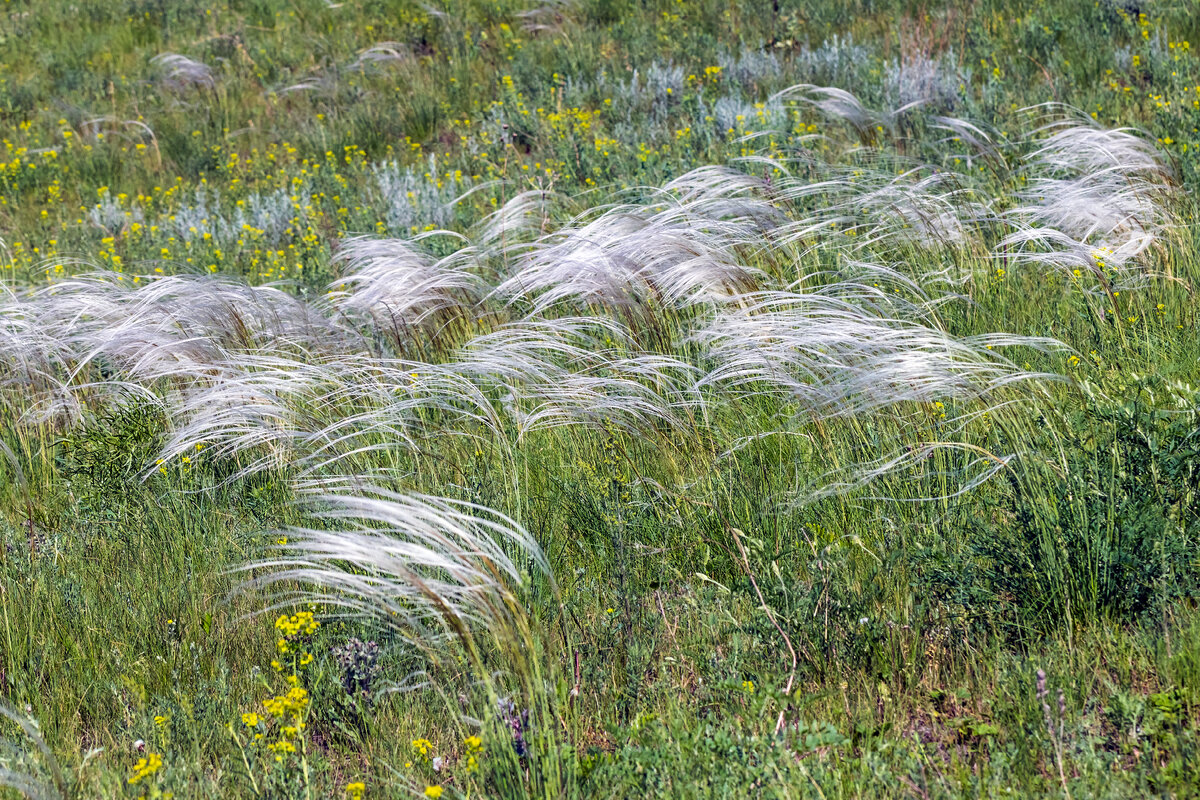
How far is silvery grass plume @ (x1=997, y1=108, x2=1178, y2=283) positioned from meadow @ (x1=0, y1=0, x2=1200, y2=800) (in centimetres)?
3

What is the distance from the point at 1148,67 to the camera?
20.0ft

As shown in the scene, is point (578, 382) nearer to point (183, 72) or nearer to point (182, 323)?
point (182, 323)

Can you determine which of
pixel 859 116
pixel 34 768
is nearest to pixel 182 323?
pixel 34 768

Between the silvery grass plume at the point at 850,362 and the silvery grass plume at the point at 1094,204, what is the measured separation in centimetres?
59

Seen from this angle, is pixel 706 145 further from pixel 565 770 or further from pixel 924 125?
pixel 565 770

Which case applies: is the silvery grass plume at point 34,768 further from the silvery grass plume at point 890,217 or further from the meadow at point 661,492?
the silvery grass plume at point 890,217

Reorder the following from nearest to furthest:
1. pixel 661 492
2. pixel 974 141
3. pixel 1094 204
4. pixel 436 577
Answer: pixel 436 577, pixel 661 492, pixel 1094 204, pixel 974 141

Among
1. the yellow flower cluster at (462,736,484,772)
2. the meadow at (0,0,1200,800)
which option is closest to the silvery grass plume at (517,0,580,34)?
the meadow at (0,0,1200,800)

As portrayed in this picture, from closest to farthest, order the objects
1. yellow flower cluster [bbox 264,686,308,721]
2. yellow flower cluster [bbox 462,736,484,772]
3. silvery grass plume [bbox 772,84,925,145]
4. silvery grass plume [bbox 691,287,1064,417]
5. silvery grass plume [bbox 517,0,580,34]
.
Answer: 1. yellow flower cluster [bbox 462,736,484,772]
2. yellow flower cluster [bbox 264,686,308,721]
3. silvery grass plume [bbox 691,287,1064,417]
4. silvery grass plume [bbox 772,84,925,145]
5. silvery grass plume [bbox 517,0,580,34]

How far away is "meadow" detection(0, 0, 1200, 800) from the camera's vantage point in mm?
1931

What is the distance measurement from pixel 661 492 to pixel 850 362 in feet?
2.64

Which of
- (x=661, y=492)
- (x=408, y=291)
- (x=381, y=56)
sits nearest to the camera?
(x=661, y=492)

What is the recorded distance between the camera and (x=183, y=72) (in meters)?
10.5

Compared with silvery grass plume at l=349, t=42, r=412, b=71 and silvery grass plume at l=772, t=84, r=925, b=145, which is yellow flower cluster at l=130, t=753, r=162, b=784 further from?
silvery grass plume at l=349, t=42, r=412, b=71
